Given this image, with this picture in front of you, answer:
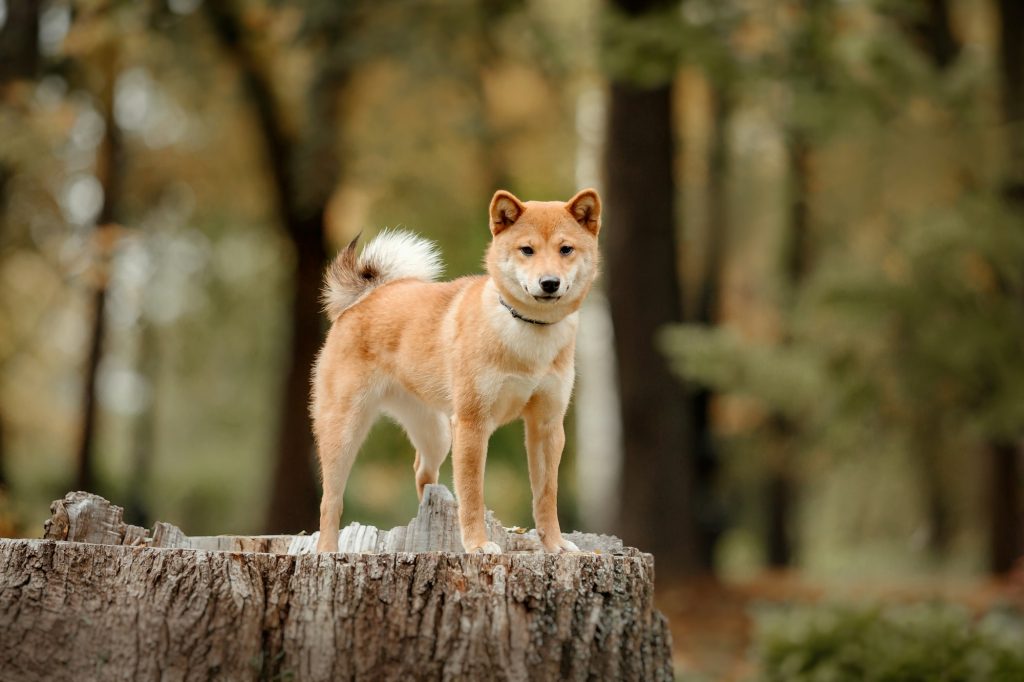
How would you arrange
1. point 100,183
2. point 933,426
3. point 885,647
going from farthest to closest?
point 100,183, point 933,426, point 885,647

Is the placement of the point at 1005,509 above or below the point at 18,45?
below

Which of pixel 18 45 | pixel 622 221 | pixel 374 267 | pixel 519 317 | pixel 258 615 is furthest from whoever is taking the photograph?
pixel 18 45

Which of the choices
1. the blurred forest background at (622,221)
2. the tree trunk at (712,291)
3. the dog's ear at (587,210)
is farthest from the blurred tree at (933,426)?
the dog's ear at (587,210)

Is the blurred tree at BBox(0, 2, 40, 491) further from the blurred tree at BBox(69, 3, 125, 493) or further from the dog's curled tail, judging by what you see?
the dog's curled tail

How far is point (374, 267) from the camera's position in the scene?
5629mm

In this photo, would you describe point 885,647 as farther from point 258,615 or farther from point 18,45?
point 18,45

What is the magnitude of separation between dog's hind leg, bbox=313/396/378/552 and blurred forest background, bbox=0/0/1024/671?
341 cm

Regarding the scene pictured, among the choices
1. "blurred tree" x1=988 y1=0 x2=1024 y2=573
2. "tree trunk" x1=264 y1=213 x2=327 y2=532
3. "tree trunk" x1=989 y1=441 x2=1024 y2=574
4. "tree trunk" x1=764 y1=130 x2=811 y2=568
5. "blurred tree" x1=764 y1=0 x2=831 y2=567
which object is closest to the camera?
"blurred tree" x1=764 y1=0 x2=831 y2=567

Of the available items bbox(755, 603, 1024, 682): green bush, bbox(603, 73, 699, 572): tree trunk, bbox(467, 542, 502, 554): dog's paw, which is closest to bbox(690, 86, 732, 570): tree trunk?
bbox(603, 73, 699, 572): tree trunk

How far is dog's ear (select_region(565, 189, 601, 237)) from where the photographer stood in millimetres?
4656

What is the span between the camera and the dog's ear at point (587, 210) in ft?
15.3

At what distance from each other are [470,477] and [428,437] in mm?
861

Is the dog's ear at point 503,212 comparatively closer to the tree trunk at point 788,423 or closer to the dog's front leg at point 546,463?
the dog's front leg at point 546,463

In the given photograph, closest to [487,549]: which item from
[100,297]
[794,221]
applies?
[100,297]
